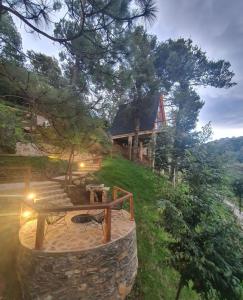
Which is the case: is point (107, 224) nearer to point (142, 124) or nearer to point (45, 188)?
point (45, 188)

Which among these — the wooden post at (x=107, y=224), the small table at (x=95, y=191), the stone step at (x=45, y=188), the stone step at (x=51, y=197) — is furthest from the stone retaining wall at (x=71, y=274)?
the small table at (x=95, y=191)

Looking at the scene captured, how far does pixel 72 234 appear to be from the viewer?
184 inches

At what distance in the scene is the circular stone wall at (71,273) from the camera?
12.3 feet

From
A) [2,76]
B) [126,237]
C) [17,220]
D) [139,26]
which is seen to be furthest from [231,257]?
[2,76]

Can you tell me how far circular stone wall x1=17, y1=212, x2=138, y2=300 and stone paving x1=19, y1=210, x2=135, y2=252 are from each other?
146 millimetres

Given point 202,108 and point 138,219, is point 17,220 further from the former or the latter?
point 202,108

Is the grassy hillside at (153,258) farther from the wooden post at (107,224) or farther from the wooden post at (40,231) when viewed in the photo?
the wooden post at (40,231)

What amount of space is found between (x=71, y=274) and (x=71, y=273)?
0.02 metres

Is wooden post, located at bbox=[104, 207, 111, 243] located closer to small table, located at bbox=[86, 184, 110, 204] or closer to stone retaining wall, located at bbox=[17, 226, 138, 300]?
stone retaining wall, located at bbox=[17, 226, 138, 300]

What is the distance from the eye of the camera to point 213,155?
480 centimetres

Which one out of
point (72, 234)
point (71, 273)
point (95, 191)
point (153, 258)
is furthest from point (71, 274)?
point (95, 191)

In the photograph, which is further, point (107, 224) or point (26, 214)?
point (26, 214)

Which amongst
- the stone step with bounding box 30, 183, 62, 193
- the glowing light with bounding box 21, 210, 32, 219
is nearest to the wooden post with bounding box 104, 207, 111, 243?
the glowing light with bounding box 21, 210, 32, 219

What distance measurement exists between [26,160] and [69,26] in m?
8.01
